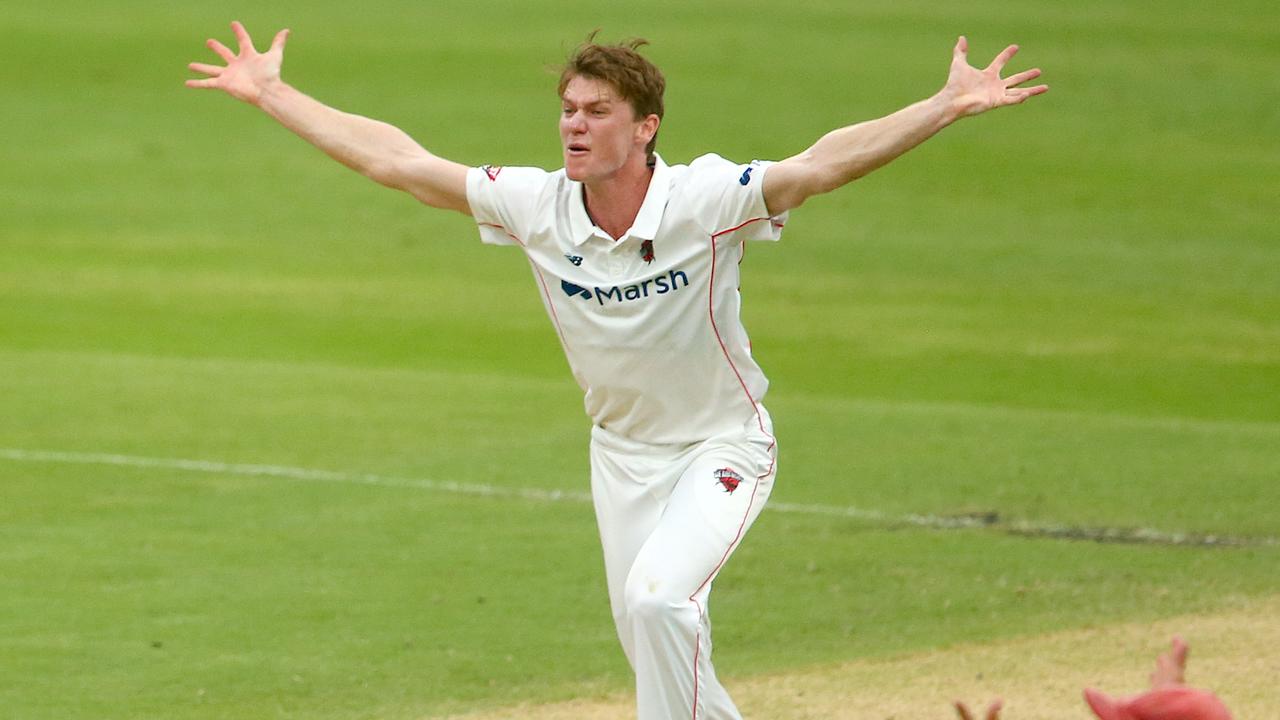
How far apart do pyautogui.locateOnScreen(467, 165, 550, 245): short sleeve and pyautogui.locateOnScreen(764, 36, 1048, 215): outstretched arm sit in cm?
86

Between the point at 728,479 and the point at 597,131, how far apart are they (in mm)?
1229

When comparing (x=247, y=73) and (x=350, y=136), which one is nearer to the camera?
(x=350, y=136)

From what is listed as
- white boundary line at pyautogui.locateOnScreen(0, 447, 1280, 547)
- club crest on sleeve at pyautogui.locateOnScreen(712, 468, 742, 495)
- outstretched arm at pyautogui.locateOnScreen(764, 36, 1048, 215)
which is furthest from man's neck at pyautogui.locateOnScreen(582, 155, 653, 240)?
white boundary line at pyautogui.locateOnScreen(0, 447, 1280, 547)

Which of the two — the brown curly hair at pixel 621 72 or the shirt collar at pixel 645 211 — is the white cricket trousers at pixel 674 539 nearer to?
the shirt collar at pixel 645 211

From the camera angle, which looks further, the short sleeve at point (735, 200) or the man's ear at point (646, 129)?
the man's ear at point (646, 129)

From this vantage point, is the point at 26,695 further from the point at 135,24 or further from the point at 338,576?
the point at 135,24

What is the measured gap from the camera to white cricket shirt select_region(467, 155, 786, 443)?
7082mm

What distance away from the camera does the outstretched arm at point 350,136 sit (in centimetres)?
754

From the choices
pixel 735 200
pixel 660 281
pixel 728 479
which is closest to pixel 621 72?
pixel 735 200

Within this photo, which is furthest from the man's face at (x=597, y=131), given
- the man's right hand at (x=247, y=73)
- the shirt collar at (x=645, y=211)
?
the man's right hand at (x=247, y=73)

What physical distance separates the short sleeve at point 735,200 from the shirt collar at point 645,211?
11 centimetres

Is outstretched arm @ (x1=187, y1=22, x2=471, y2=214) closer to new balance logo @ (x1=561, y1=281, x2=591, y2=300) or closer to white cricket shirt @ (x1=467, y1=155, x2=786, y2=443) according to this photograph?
white cricket shirt @ (x1=467, y1=155, x2=786, y2=443)

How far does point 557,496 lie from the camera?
12219 mm

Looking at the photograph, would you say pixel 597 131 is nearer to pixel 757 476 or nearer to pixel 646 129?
pixel 646 129
